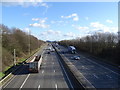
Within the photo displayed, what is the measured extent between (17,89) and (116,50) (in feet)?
85.3

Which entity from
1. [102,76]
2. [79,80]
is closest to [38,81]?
[79,80]

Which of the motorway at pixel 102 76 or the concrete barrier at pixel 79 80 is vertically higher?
the concrete barrier at pixel 79 80

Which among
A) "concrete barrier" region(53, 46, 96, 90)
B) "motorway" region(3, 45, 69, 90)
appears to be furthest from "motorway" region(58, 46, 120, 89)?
"motorway" region(3, 45, 69, 90)

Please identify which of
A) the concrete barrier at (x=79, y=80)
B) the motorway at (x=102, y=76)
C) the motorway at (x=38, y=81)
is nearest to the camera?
the concrete barrier at (x=79, y=80)

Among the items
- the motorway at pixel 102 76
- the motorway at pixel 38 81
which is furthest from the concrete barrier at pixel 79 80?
the motorway at pixel 38 81

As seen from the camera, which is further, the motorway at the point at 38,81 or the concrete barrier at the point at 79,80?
the motorway at the point at 38,81

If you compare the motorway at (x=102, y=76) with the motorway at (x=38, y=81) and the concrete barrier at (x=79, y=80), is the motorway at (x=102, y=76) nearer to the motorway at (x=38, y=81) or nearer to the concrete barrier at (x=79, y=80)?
the concrete barrier at (x=79, y=80)

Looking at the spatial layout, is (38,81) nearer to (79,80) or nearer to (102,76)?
(79,80)

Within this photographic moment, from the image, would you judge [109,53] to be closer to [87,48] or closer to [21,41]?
[87,48]

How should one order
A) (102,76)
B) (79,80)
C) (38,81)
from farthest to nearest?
(102,76) < (38,81) < (79,80)

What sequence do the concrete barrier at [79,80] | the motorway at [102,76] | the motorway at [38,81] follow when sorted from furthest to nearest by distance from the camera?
1. the motorway at [102,76]
2. the motorway at [38,81]
3. the concrete barrier at [79,80]

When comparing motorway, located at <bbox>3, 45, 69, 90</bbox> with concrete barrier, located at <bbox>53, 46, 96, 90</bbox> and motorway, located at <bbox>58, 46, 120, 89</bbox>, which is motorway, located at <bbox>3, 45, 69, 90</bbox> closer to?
concrete barrier, located at <bbox>53, 46, 96, 90</bbox>

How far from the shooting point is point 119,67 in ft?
95.2

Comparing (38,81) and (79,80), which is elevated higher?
(79,80)
